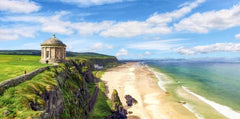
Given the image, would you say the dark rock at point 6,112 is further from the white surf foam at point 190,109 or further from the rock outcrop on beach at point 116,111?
the white surf foam at point 190,109

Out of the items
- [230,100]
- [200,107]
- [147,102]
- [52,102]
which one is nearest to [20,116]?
[52,102]

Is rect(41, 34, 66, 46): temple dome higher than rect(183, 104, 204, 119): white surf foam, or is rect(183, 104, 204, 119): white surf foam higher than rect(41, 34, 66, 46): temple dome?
rect(41, 34, 66, 46): temple dome

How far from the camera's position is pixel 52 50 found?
34.2 m

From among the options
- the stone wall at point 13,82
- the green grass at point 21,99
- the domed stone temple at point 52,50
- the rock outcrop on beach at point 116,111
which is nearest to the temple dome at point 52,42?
the domed stone temple at point 52,50

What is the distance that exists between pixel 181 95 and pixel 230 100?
15983 millimetres

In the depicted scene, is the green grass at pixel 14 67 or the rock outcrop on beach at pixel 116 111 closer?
the green grass at pixel 14 67

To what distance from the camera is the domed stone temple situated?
33.9m

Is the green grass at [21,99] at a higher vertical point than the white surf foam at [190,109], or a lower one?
higher

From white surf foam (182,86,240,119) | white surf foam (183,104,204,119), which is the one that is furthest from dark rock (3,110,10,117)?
white surf foam (182,86,240,119)

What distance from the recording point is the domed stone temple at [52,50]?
33.9 meters

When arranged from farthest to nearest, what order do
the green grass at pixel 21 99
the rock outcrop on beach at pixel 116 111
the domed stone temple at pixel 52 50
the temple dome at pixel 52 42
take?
1. the rock outcrop on beach at pixel 116 111
2. the domed stone temple at pixel 52 50
3. the temple dome at pixel 52 42
4. the green grass at pixel 21 99

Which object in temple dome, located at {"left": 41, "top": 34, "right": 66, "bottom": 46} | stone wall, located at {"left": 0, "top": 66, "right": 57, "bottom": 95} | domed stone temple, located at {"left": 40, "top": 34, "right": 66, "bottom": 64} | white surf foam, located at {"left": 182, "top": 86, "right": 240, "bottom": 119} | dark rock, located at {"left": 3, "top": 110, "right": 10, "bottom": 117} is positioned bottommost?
white surf foam, located at {"left": 182, "top": 86, "right": 240, "bottom": 119}

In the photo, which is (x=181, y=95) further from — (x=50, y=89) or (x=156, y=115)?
(x=50, y=89)

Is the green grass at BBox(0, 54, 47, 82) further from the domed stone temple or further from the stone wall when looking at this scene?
the stone wall
